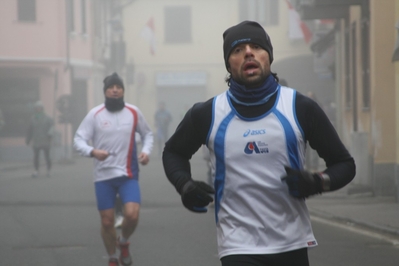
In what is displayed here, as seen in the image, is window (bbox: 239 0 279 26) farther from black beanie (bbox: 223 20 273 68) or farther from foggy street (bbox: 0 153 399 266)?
black beanie (bbox: 223 20 273 68)

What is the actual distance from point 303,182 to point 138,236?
715cm

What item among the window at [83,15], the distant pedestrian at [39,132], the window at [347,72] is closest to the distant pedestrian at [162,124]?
the window at [83,15]

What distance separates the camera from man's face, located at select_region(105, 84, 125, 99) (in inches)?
354

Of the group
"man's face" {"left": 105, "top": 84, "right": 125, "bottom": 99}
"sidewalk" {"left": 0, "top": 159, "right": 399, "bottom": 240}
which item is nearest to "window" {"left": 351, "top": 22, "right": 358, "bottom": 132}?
"sidewalk" {"left": 0, "top": 159, "right": 399, "bottom": 240}

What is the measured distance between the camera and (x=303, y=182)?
3.98m

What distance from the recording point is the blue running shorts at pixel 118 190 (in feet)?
28.1

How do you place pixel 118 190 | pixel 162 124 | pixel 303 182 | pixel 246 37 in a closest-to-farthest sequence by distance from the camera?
pixel 303 182
pixel 246 37
pixel 118 190
pixel 162 124

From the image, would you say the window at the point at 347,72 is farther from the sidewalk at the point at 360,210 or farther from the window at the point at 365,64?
the sidewalk at the point at 360,210

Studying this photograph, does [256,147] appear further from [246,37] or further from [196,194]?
[246,37]

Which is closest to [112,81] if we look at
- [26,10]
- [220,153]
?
[220,153]

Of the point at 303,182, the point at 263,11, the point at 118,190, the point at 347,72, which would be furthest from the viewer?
the point at 263,11

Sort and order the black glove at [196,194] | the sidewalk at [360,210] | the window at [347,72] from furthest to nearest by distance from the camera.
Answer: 1. the window at [347,72]
2. the sidewalk at [360,210]
3. the black glove at [196,194]

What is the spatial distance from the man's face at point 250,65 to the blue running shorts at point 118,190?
447 centimetres

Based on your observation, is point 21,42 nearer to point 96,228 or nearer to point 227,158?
point 96,228
